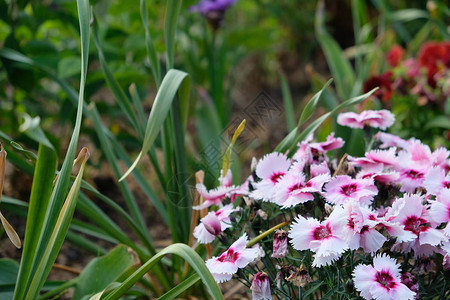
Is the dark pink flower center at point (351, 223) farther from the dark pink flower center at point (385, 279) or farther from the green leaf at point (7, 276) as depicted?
the green leaf at point (7, 276)

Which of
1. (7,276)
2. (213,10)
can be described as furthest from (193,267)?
(213,10)

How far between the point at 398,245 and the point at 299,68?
259cm

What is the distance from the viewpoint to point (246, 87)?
321cm

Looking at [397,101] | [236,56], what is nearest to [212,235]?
[397,101]

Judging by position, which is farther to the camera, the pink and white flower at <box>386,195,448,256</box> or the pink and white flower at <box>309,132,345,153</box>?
the pink and white flower at <box>309,132,345,153</box>

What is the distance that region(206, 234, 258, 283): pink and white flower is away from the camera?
841 millimetres

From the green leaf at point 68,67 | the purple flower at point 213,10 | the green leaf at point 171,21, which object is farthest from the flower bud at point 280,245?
the purple flower at point 213,10

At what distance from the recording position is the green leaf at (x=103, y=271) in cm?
110

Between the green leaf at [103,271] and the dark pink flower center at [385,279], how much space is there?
0.50m

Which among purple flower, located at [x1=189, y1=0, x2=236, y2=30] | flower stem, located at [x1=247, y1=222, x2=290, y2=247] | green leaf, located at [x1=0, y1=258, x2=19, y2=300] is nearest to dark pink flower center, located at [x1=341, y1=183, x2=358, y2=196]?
flower stem, located at [x1=247, y1=222, x2=290, y2=247]

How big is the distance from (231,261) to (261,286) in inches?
2.3

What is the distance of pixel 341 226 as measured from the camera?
0.83m

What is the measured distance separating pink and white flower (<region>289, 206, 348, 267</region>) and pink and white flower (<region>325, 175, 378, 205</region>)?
0.05 meters

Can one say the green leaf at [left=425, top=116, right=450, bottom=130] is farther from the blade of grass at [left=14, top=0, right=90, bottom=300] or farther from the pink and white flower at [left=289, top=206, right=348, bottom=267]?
the blade of grass at [left=14, top=0, right=90, bottom=300]
